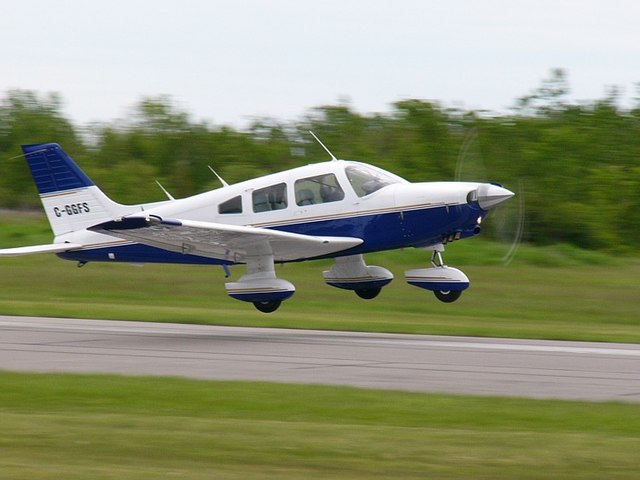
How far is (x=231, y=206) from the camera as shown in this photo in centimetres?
1806

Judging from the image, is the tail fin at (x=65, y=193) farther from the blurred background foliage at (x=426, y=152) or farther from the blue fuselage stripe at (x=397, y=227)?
the blurred background foliage at (x=426, y=152)

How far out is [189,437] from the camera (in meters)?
8.44

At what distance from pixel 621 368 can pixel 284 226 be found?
6.43 meters

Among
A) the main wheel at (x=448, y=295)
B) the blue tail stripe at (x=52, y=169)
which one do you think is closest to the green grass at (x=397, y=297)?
the main wheel at (x=448, y=295)

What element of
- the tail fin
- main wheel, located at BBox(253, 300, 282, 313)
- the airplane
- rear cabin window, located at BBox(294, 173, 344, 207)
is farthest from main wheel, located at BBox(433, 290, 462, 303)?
the tail fin

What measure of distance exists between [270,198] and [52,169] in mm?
4182

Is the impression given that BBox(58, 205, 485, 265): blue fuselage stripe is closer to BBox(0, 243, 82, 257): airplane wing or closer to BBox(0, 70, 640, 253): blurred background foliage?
BBox(0, 243, 82, 257): airplane wing

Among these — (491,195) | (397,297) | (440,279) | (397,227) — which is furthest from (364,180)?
(397,297)

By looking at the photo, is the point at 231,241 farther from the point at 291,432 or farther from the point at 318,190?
the point at 291,432

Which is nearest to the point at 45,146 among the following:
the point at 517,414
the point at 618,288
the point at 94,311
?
the point at 94,311

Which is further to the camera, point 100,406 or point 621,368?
point 621,368

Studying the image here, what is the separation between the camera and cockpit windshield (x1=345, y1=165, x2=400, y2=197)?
1733cm

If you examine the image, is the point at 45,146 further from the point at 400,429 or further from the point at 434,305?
the point at 400,429

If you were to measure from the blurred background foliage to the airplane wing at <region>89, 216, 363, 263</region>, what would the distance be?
1599 cm
